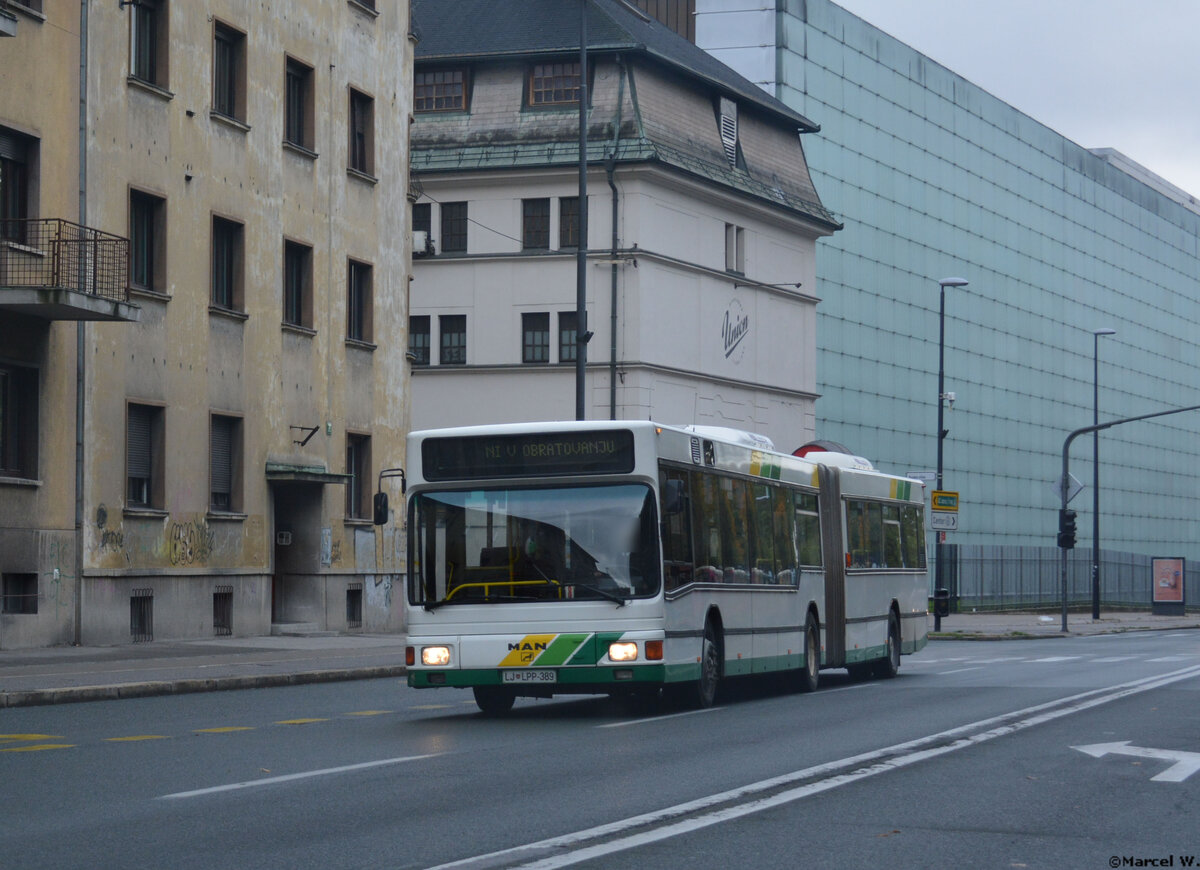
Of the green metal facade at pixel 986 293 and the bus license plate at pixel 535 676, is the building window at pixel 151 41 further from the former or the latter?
the green metal facade at pixel 986 293

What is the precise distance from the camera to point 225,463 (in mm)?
33156

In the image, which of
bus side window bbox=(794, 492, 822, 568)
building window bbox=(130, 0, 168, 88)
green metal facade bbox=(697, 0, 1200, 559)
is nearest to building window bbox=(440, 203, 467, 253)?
green metal facade bbox=(697, 0, 1200, 559)

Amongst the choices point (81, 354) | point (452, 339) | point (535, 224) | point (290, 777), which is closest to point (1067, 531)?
point (535, 224)

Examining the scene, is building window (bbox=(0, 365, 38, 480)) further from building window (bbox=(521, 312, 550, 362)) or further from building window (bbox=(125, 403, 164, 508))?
building window (bbox=(521, 312, 550, 362))

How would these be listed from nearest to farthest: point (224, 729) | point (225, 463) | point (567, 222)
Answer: point (224, 729), point (225, 463), point (567, 222)

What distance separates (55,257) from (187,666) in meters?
6.42

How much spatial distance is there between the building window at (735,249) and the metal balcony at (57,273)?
28.1 metres

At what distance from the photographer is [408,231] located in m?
40.3

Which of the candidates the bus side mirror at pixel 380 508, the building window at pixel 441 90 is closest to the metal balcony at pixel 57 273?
the bus side mirror at pixel 380 508

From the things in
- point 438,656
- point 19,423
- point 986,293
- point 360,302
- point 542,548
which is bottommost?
point 438,656

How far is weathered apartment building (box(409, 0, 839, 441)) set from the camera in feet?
165

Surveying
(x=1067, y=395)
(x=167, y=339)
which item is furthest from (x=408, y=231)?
(x=1067, y=395)

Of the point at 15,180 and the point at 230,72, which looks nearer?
the point at 15,180

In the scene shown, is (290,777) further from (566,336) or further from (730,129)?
(730,129)
